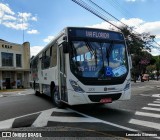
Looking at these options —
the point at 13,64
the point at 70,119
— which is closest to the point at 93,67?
the point at 70,119

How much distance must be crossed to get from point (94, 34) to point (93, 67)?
1.42 m

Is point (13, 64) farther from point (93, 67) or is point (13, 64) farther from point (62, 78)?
point (93, 67)

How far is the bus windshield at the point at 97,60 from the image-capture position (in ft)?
34.7

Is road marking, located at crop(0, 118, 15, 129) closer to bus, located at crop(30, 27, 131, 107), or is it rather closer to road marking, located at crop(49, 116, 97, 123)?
road marking, located at crop(49, 116, 97, 123)

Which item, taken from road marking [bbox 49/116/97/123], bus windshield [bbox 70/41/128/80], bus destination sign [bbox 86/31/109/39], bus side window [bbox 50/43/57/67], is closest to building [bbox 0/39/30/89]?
bus side window [bbox 50/43/57/67]

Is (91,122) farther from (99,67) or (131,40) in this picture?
(131,40)

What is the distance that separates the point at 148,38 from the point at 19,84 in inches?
1253

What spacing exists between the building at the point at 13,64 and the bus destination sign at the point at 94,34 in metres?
44.6

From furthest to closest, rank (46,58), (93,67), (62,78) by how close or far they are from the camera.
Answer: (46,58)
(62,78)
(93,67)

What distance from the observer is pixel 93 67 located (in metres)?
10.6

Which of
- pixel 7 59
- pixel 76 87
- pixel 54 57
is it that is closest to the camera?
pixel 76 87

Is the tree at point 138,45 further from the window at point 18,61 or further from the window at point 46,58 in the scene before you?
the window at point 46,58

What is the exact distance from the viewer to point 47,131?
7.75 meters

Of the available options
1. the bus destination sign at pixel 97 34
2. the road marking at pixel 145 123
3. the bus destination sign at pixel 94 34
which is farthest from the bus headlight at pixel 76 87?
the road marking at pixel 145 123
